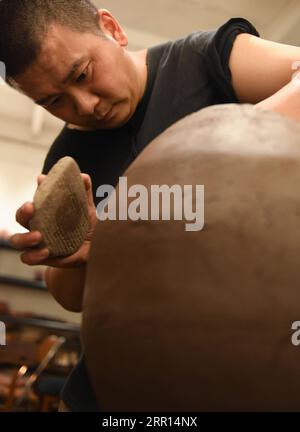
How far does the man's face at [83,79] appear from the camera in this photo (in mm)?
1100

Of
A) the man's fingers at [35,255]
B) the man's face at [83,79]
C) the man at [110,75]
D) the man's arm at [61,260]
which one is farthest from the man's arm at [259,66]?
the man's fingers at [35,255]

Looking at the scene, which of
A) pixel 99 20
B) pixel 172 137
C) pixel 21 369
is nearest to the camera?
pixel 172 137

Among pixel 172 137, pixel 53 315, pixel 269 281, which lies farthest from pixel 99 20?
pixel 53 315

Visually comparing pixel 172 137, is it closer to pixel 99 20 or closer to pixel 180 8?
pixel 99 20

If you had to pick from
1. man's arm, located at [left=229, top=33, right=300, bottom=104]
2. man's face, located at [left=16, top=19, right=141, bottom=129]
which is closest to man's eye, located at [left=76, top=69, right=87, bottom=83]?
man's face, located at [left=16, top=19, right=141, bottom=129]

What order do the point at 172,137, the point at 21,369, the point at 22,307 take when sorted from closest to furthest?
the point at 172,137, the point at 21,369, the point at 22,307

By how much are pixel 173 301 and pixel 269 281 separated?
0.10m

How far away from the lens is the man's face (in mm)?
1100

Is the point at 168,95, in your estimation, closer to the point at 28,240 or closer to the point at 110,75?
the point at 110,75

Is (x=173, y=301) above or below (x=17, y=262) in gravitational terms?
above

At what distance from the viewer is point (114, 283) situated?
64 cm

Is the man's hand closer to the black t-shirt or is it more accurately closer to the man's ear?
the black t-shirt

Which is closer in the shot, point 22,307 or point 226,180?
point 226,180

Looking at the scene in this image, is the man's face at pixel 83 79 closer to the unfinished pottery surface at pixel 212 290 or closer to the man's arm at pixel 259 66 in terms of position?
the man's arm at pixel 259 66
